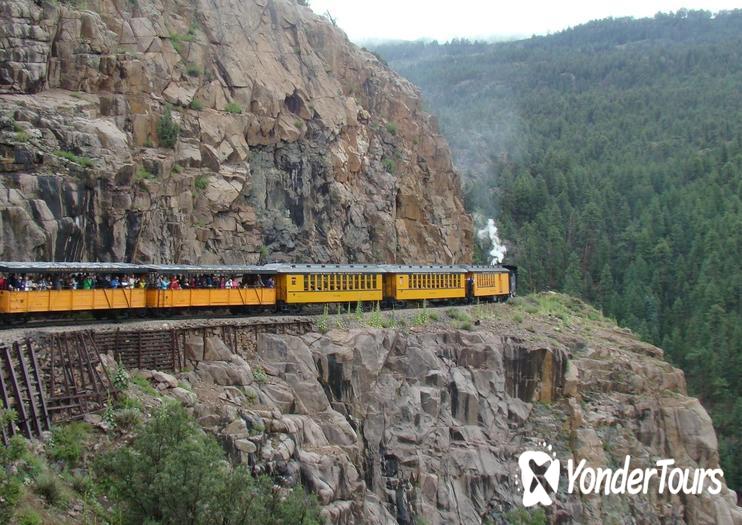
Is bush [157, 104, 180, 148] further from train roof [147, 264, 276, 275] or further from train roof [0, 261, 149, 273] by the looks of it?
train roof [0, 261, 149, 273]

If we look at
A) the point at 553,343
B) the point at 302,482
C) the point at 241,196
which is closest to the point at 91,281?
the point at 302,482

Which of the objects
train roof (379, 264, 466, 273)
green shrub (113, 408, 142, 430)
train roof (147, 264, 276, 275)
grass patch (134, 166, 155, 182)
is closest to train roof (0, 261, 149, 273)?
train roof (147, 264, 276, 275)

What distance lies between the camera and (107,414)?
2403cm

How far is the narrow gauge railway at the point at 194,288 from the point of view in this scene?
28266mm

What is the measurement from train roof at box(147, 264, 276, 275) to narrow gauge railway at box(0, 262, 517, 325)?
0.04 meters

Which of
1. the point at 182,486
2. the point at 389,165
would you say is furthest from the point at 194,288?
the point at 389,165

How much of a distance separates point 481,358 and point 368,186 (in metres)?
21.9

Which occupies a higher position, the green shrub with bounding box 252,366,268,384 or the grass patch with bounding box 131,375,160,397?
the grass patch with bounding box 131,375,160,397

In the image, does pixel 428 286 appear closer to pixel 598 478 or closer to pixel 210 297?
pixel 598 478

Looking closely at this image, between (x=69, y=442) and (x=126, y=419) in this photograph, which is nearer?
(x=69, y=442)

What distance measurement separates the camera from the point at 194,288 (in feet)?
110

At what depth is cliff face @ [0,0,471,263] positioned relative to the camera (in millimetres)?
36594

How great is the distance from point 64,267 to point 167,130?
50.1 feet

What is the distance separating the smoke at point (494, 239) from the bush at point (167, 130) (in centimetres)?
6366
